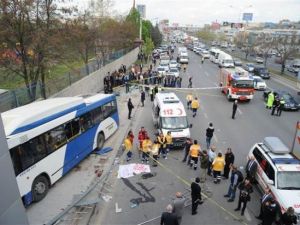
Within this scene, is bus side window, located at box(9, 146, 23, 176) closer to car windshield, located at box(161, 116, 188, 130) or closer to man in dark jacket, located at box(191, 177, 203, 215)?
A: man in dark jacket, located at box(191, 177, 203, 215)

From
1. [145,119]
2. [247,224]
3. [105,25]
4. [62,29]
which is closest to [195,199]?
[247,224]

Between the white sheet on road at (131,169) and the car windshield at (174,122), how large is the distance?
2.94 meters

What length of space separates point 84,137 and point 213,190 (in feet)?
20.7

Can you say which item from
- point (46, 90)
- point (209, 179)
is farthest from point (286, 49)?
point (209, 179)

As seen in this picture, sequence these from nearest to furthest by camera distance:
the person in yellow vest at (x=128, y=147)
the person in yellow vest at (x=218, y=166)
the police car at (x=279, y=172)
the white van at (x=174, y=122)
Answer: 1. the police car at (x=279, y=172)
2. the person in yellow vest at (x=218, y=166)
3. the person in yellow vest at (x=128, y=147)
4. the white van at (x=174, y=122)

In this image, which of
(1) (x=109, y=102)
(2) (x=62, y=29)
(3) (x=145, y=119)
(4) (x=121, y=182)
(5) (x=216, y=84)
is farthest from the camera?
(5) (x=216, y=84)

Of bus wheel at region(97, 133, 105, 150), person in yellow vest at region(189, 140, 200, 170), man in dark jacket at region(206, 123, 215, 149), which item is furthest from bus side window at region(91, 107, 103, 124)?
man in dark jacket at region(206, 123, 215, 149)

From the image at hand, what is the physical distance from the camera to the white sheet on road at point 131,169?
13750mm

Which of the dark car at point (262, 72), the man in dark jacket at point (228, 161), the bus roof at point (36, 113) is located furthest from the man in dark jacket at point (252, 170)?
the dark car at point (262, 72)

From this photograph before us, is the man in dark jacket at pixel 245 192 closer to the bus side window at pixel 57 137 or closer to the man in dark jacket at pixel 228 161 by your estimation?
the man in dark jacket at pixel 228 161

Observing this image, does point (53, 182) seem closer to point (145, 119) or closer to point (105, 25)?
point (145, 119)

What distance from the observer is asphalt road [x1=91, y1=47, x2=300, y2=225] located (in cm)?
1073

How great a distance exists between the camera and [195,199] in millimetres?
10547

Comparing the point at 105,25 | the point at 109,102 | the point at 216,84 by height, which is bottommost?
the point at 216,84
